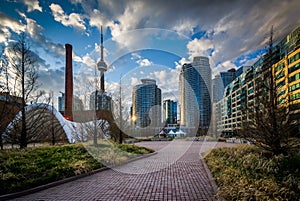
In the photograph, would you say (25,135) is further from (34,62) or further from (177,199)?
(177,199)

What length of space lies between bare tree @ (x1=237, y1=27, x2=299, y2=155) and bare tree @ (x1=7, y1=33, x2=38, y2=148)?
12435 mm

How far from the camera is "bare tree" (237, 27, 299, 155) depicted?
8062mm

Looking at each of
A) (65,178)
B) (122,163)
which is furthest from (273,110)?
(65,178)

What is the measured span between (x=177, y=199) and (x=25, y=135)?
33.9 feet

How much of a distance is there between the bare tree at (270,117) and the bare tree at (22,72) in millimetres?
12435

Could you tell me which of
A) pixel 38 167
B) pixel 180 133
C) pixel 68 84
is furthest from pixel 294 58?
pixel 38 167

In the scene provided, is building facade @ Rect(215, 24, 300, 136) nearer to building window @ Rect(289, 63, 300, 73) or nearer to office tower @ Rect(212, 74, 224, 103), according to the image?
building window @ Rect(289, 63, 300, 73)

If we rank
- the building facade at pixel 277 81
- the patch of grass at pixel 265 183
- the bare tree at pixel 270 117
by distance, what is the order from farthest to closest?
the building facade at pixel 277 81 < the bare tree at pixel 270 117 < the patch of grass at pixel 265 183

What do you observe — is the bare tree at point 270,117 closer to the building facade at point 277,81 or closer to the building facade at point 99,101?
the building facade at point 277,81

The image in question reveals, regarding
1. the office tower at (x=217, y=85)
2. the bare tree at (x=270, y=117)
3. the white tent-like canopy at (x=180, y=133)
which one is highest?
the office tower at (x=217, y=85)

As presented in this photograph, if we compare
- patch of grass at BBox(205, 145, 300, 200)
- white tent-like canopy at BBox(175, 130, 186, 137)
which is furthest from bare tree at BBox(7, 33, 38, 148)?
white tent-like canopy at BBox(175, 130, 186, 137)

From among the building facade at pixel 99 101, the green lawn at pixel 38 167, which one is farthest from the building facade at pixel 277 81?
the building facade at pixel 99 101

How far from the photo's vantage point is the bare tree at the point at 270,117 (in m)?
8.06

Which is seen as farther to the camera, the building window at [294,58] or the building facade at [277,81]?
the building window at [294,58]
